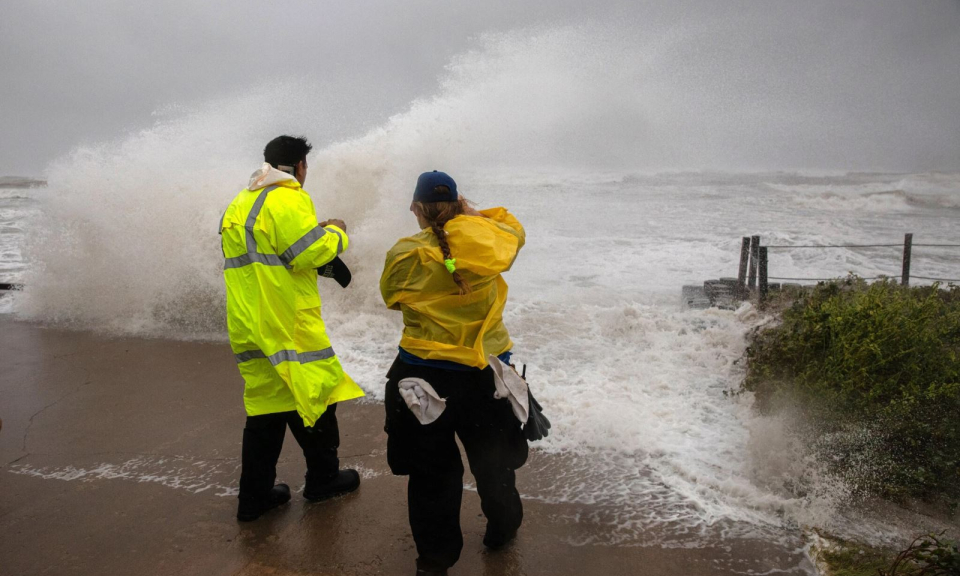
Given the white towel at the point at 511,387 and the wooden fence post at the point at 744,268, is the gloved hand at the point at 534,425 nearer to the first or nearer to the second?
the white towel at the point at 511,387

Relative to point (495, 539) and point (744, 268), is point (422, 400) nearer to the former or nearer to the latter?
point (495, 539)

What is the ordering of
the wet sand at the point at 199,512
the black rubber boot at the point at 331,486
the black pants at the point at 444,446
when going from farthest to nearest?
the black rubber boot at the point at 331,486
the wet sand at the point at 199,512
the black pants at the point at 444,446

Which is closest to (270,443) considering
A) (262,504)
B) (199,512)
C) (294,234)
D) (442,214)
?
(262,504)

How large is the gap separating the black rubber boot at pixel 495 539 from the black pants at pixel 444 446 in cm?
30

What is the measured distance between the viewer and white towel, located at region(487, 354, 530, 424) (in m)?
2.58

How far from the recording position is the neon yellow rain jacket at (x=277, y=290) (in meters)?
2.92

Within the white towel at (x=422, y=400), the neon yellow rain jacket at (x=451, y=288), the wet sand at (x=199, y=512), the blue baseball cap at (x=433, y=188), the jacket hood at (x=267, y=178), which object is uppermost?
the jacket hood at (x=267, y=178)

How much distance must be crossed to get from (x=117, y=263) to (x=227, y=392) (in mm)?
4341

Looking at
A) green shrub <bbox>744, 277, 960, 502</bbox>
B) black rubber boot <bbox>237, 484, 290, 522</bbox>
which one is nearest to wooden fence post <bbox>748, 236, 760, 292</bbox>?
green shrub <bbox>744, 277, 960, 502</bbox>

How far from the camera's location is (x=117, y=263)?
8.38 meters

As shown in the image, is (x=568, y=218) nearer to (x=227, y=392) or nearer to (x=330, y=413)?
(x=227, y=392)

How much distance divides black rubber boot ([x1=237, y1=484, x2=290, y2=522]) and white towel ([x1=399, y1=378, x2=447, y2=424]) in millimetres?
1335

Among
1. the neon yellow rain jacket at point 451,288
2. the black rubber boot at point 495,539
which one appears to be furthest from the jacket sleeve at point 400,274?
the black rubber boot at point 495,539

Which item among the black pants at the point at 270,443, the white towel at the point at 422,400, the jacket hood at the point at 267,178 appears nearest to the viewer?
the white towel at the point at 422,400
